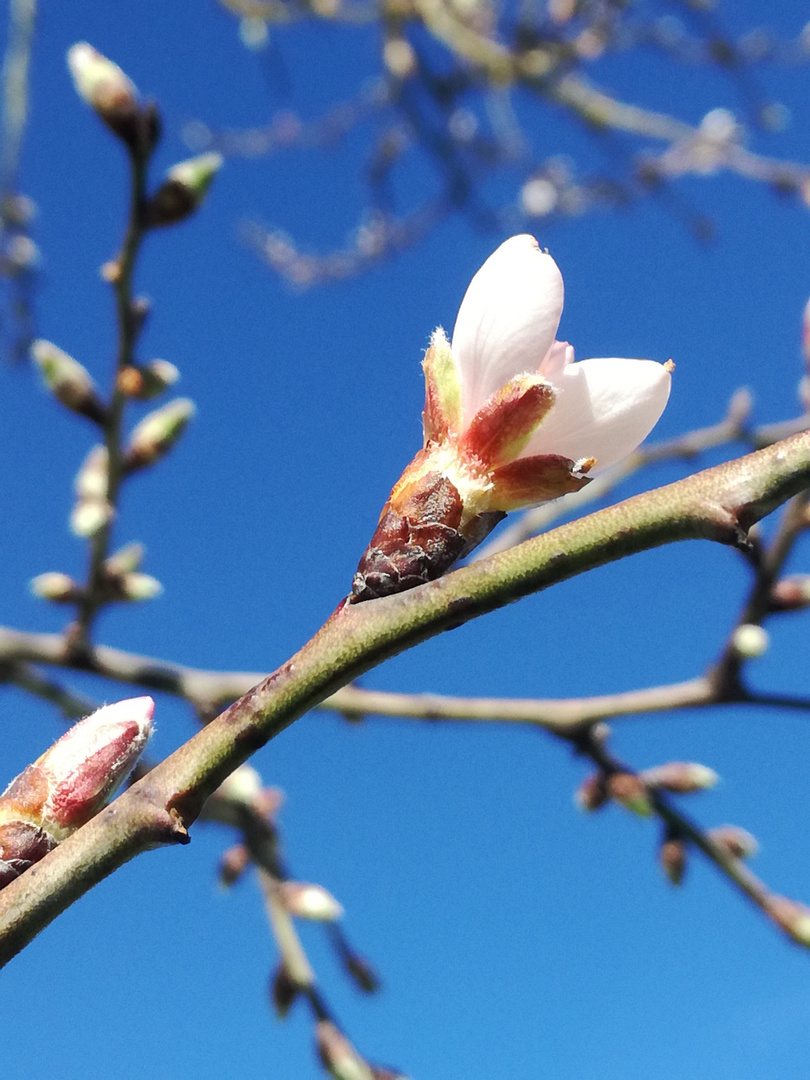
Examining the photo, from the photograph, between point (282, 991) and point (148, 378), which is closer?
point (148, 378)

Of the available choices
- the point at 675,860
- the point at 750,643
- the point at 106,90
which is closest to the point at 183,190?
the point at 106,90

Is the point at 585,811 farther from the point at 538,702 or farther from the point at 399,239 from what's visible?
the point at 399,239

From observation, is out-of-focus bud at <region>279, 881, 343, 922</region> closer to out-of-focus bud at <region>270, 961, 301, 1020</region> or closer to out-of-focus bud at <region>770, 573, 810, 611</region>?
out-of-focus bud at <region>270, 961, 301, 1020</region>

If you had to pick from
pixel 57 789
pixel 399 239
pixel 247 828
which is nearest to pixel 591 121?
pixel 399 239

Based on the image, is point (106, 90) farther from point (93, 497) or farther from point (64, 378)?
point (93, 497)

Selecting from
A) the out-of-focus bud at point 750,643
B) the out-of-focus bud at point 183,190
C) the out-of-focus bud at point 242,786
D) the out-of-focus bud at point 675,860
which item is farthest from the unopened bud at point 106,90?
the out-of-focus bud at point 675,860

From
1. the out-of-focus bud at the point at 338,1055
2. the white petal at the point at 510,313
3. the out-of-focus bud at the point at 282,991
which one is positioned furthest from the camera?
the out-of-focus bud at the point at 282,991

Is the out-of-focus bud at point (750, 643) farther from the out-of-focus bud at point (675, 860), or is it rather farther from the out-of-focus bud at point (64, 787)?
the out-of-focus bud at point (64, 787)
